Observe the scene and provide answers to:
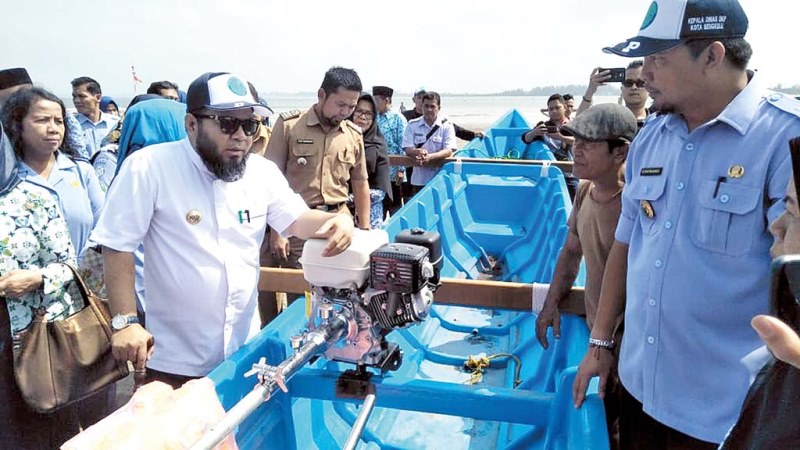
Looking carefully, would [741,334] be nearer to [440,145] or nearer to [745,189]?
[745,189]

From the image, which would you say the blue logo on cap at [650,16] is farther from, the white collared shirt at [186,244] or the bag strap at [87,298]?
the bag strap at [87,298]

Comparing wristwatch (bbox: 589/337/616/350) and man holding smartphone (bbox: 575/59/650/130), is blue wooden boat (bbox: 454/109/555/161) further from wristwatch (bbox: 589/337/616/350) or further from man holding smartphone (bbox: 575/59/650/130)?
wristwatch (bbox: 589/337/616/350)

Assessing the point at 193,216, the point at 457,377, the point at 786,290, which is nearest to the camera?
the point at 786,290

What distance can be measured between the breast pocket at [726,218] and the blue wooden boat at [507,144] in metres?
6.65

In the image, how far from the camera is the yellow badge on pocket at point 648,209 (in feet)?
5.76

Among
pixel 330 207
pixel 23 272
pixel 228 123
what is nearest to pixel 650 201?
pixel 228 123

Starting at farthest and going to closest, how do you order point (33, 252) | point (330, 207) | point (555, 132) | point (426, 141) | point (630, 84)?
1. point (555, 132)
2. point (426, 141)
3. point (630, 84)
4. point (330, 207)
5. point (33, 252)

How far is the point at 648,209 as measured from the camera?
1765 mm

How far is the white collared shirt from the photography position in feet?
6.48

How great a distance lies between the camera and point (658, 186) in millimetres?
1752

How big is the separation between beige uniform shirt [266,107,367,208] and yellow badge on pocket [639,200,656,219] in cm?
267

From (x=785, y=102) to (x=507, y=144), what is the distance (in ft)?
29.7

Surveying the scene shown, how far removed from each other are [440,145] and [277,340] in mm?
5488

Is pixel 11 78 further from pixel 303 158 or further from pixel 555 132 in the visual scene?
pixel 555 132
